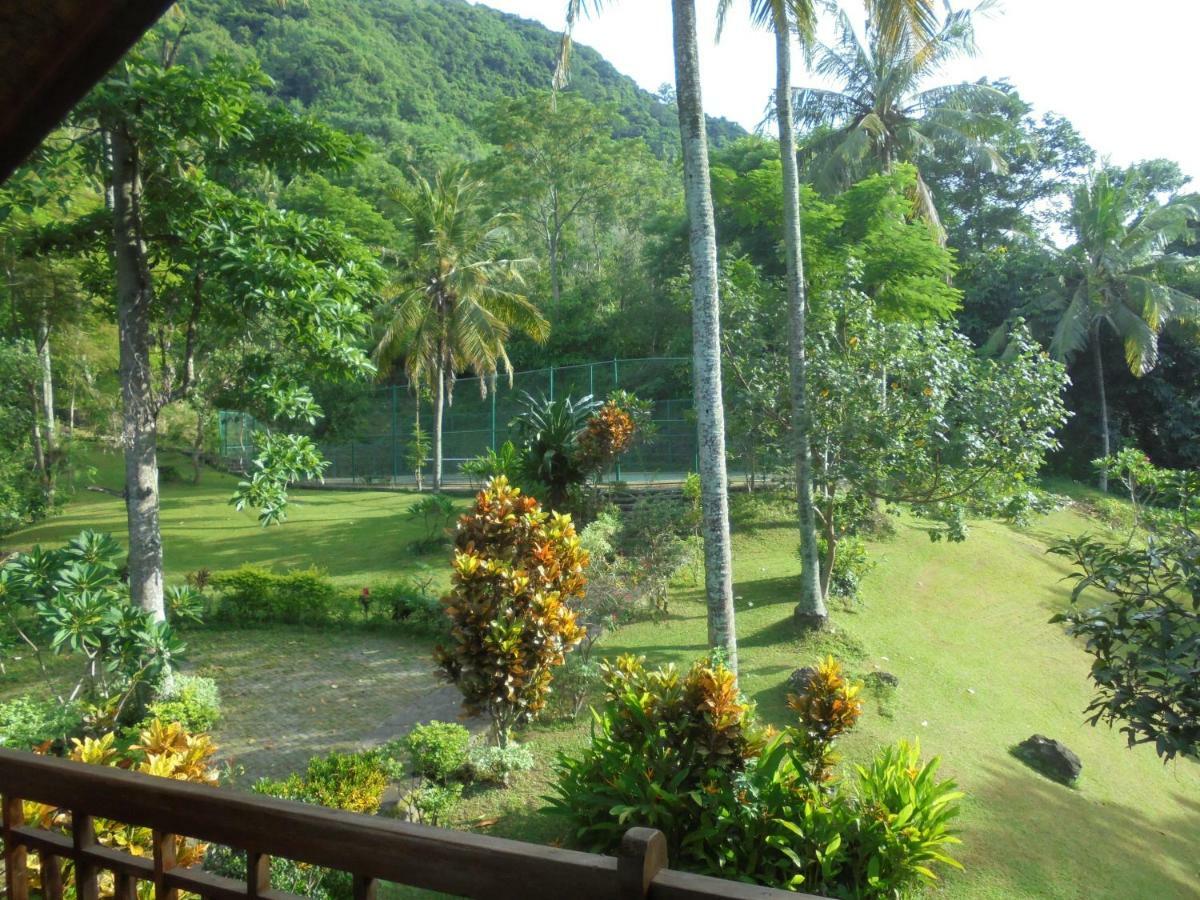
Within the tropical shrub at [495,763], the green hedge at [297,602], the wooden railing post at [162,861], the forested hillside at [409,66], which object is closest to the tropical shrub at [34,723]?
the tropical shrub at [495,763]

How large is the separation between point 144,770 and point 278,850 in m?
3.79

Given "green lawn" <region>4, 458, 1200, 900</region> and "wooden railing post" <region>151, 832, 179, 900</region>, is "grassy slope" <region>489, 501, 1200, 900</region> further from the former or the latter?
"wooden railing post" <region>151, 832, 179, 900</region>

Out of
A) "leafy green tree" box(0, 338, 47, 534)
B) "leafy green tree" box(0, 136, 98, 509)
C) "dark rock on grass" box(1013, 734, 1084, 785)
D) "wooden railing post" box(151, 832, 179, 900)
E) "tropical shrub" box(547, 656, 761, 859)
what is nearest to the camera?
"wooden railing post" box(151, 832, 179, 900)

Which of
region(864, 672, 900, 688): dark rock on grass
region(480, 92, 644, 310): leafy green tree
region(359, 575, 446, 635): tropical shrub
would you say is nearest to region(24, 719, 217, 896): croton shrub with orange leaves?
region(359, 575, 446, 635): tropical shrub

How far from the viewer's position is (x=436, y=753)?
19.8ft

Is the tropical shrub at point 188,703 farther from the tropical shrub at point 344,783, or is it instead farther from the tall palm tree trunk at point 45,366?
the tall palm tree trunk at point 45,366

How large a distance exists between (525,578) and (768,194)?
1209 centimetres

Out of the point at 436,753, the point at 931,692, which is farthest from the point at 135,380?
the point at 931,692

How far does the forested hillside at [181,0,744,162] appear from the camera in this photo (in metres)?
48.3

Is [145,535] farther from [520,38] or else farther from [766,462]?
[520,38]

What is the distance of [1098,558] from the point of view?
4695 millimetres

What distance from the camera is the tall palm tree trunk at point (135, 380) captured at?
7391 millimetres

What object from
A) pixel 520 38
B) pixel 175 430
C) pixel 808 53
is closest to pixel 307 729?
pixel 808 53

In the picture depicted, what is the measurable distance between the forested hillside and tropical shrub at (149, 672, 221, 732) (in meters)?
36.9
